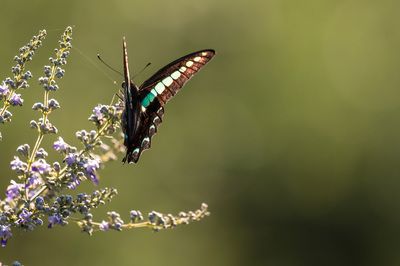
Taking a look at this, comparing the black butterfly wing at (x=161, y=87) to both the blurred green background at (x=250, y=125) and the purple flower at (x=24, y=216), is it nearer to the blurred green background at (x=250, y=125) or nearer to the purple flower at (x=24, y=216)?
the purple flower at (x=24, y=216)

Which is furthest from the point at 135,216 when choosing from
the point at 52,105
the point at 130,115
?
the point at 130,115

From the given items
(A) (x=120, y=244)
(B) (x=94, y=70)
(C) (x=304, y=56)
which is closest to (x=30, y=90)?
(B) (x=94, y=70)

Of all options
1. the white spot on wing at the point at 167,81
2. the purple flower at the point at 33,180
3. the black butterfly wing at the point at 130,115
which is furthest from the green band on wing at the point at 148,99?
the purple flower at the point at 33,180

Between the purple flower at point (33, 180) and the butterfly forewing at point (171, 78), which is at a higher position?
the butterfly forewing at point (171, 78)

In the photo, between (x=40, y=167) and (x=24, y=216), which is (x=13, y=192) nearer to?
(x=40, y=167)

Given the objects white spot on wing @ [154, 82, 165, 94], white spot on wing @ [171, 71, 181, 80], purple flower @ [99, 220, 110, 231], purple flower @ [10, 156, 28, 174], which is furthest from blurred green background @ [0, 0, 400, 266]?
purple flower @ [99, 220, 110, 231]
